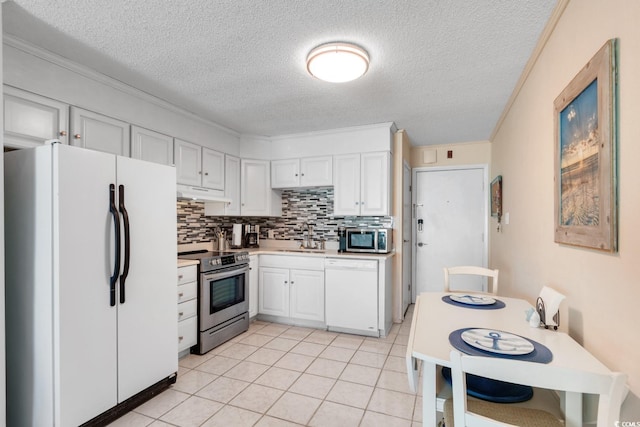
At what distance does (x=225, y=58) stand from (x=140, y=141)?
1.19 meters

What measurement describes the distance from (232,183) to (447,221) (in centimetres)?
302

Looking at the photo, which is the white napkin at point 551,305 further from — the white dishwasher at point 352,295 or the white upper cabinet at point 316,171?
the white upper cabinet at point 316,171

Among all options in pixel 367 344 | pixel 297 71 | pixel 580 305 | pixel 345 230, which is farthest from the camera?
pixel 345 230

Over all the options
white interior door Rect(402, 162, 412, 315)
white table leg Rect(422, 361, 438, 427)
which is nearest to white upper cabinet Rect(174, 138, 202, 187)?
white interior door Rect(402, 162, 412, 315)

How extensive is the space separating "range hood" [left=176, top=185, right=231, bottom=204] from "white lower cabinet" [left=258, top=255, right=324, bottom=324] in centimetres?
92

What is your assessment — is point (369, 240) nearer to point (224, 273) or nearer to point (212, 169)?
point (224, 273)

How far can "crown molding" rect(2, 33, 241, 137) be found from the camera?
1971mm

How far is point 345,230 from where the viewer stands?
3.91 m

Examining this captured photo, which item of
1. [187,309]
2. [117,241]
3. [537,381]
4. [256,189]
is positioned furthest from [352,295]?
[537,381]

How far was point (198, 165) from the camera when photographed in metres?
3.47

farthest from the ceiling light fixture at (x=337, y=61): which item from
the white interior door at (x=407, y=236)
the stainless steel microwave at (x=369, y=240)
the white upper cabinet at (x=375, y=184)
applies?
the white interior door at (x=407, y=236)

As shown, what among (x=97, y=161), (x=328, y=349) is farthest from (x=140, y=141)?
(x=328, y=349)

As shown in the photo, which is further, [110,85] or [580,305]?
[110,85]

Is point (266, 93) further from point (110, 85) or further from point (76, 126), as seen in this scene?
point (76, 126)
